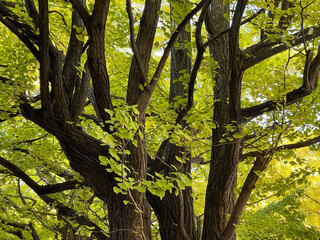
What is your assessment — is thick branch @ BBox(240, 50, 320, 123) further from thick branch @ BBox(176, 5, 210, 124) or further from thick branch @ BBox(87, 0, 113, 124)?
thick branch @ BBox(87, 0, 113, 124)

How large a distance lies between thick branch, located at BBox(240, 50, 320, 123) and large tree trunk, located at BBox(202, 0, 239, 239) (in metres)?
0.25

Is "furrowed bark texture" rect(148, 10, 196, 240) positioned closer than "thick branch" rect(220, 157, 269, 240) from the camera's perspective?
No

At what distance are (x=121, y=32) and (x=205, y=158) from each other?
9.95ft

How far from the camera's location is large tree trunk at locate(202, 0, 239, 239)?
3.58 metres

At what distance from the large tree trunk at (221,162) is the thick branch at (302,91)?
0.25 metres

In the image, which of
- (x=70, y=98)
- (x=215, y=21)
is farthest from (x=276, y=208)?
(x=70, y=98)

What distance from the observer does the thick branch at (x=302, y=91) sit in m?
3.16

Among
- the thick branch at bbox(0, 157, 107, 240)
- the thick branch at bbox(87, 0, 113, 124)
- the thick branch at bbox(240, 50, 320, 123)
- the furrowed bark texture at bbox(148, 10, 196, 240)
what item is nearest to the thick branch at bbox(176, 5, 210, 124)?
the furrowed bark texture at bbox(148, 10, 196, 240)

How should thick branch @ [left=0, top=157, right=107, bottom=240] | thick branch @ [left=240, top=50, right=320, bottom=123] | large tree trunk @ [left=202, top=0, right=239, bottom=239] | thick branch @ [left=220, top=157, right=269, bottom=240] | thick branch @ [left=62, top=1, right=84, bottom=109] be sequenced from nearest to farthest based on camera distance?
thick branch @ [left=220, top=157, right=269, bottom=240]
thick branch @ [left=240, top=50, right=320, bottom=123]
large tree trunk @ [left=202, top=0, right=239, bottom=239]
thick branch @ [left=62, top=1, right=84, bottom=109]
thick branch @ [left=0, top=157, right=107, bottom=240]

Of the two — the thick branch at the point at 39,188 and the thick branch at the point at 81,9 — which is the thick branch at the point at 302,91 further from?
the thick branch at the point at 39,188

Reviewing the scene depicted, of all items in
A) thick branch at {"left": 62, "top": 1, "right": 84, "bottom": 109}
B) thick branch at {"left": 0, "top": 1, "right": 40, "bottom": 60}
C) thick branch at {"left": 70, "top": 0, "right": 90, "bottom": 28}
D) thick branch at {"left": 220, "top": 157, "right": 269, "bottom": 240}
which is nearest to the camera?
thick branch at {"left": 70, "top": 0, "right": 90, "bottom": 28}

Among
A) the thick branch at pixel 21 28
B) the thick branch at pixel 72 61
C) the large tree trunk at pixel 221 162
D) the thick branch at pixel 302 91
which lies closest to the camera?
the thick branch at pixel 302 91

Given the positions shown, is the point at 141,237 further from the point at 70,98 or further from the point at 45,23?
the point at 45,23

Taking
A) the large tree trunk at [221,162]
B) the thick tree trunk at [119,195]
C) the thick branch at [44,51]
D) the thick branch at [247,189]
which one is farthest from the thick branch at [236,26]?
the thick branch at [44,51]
